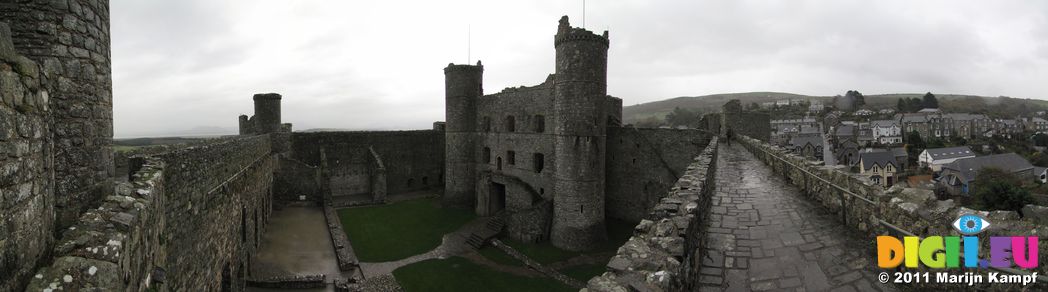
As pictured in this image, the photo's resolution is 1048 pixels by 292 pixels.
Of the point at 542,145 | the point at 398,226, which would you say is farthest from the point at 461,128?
the point at 398,226

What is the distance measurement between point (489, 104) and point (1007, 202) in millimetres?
39768

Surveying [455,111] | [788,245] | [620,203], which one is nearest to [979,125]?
[620,203]

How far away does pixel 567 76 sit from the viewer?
20.6m

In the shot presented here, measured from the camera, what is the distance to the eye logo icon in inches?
161

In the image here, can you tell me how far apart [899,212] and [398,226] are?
20.3 metres

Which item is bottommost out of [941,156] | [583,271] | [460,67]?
[583,271]

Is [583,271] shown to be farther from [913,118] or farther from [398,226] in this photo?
[913,118]

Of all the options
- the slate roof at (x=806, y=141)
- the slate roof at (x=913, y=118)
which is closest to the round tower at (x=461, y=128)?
the slate roof at (x=806, y=141)

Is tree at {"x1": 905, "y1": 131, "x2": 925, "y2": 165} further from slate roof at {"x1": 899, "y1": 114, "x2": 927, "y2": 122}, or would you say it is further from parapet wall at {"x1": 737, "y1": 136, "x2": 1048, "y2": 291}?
parapet wall at {"x1": 737, "y1": 136, "x2": 1048, "y2": 291}

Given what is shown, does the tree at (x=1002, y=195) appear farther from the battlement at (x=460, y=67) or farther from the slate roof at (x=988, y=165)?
the battlement at (x=460, y=67)

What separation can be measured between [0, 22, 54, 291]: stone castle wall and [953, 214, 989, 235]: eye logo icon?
708 centimetres

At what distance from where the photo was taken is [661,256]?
4.12m

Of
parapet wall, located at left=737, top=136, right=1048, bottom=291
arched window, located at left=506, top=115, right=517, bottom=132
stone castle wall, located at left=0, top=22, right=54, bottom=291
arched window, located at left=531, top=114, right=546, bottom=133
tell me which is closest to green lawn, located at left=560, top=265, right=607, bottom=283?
arched window, located at left=531, top=114, right=546, bottom=133

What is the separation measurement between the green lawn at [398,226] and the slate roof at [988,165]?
55.7m
